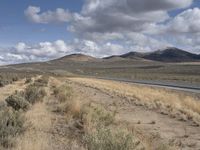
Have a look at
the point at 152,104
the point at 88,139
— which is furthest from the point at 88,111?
the point at 152,104

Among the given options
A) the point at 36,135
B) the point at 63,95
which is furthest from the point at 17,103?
the point at 63,95

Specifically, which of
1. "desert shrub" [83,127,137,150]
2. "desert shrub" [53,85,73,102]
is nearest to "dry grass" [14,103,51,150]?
"desert shrub" [83,127,137,150]

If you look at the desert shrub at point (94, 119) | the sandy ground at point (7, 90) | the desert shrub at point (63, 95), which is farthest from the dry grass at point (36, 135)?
the sandy ground at point (7, 90)

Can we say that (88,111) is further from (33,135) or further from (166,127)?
(33,135)

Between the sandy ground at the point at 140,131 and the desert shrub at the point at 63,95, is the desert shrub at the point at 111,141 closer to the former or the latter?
the sandy ground at the point at 140,131

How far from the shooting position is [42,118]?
14078 mm

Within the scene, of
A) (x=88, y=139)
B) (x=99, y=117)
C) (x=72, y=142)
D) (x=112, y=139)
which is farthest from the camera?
(x=99, y=117)

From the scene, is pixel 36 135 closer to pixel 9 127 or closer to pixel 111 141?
pixel 9 127

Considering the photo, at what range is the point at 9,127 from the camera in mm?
9656

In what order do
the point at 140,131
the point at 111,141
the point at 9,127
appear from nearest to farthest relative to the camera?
the point at 111,141 → the point at 9,127 → the point at 140,131

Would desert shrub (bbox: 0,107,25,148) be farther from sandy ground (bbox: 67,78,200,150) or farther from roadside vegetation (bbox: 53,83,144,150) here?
sandy ground (bbox: 67,78,200,150)

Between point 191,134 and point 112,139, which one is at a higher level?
point 112,139

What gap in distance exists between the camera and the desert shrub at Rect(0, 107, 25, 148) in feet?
28.7

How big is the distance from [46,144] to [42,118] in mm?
4860
